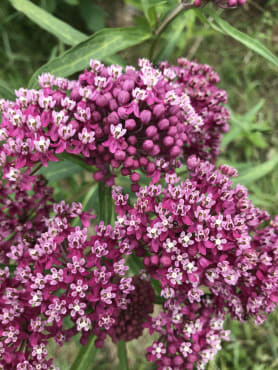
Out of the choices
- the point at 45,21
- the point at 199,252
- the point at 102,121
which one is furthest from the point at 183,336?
the point at 45,21

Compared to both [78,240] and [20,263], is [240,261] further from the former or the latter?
[20,263]

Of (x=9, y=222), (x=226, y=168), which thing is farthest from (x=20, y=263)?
(x=226, y=168)

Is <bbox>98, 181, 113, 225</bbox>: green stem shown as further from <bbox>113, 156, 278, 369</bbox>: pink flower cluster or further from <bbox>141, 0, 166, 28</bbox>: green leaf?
<bbox>141, 0, 166, 28</bbox>: green leaf

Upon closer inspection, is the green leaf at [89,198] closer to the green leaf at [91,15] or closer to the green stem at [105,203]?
the green stem at [105,203]

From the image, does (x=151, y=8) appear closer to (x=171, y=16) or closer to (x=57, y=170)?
(x=171, y=16)

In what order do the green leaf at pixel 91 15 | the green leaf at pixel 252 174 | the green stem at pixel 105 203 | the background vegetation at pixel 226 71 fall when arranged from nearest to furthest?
the green stem at pixel 105 203 < the green leaf at pixel 252 174 < the background vegetation at pixel 226 71 < the green leaf at pixel 91 15

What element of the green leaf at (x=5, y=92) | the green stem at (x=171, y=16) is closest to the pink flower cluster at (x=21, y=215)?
the green leaf at (x=5, y=92)
